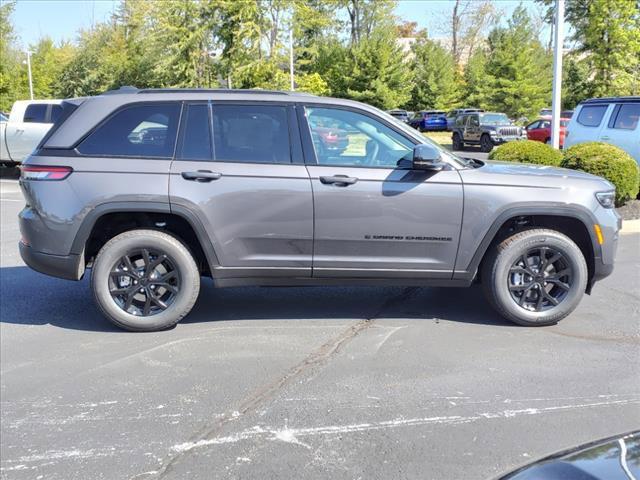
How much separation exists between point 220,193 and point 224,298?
159cm

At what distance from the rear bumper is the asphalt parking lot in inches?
20.8

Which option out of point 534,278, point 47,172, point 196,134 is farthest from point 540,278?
point 47,172

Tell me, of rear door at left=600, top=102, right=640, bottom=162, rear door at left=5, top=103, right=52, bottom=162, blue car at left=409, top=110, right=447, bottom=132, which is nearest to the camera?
rear door at left=600, top=102, right=640, bottom=162

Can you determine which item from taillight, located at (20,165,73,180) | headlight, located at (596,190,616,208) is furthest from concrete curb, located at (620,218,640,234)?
taillight, located at (20,165,73,180)

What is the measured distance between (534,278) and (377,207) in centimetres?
143

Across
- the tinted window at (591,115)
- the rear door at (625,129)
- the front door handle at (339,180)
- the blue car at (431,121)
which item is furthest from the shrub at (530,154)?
the blue car at (431,121)

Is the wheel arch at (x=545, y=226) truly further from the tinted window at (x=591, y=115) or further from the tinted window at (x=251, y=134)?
the tinted window at (x=591, y=115)

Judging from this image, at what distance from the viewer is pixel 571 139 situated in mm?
14133

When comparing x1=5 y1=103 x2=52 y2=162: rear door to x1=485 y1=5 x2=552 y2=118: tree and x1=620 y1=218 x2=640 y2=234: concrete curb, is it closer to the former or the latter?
x1=620 y1=218 x2=640 y2=234: concrete curb

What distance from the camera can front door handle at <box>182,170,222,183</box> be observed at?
5086 millimetres

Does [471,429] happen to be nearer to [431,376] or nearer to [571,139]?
[431,376]

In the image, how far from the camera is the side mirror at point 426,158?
16.2 feet

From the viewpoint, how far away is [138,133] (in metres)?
5.28

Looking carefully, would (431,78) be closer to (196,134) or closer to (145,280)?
(196,134)
